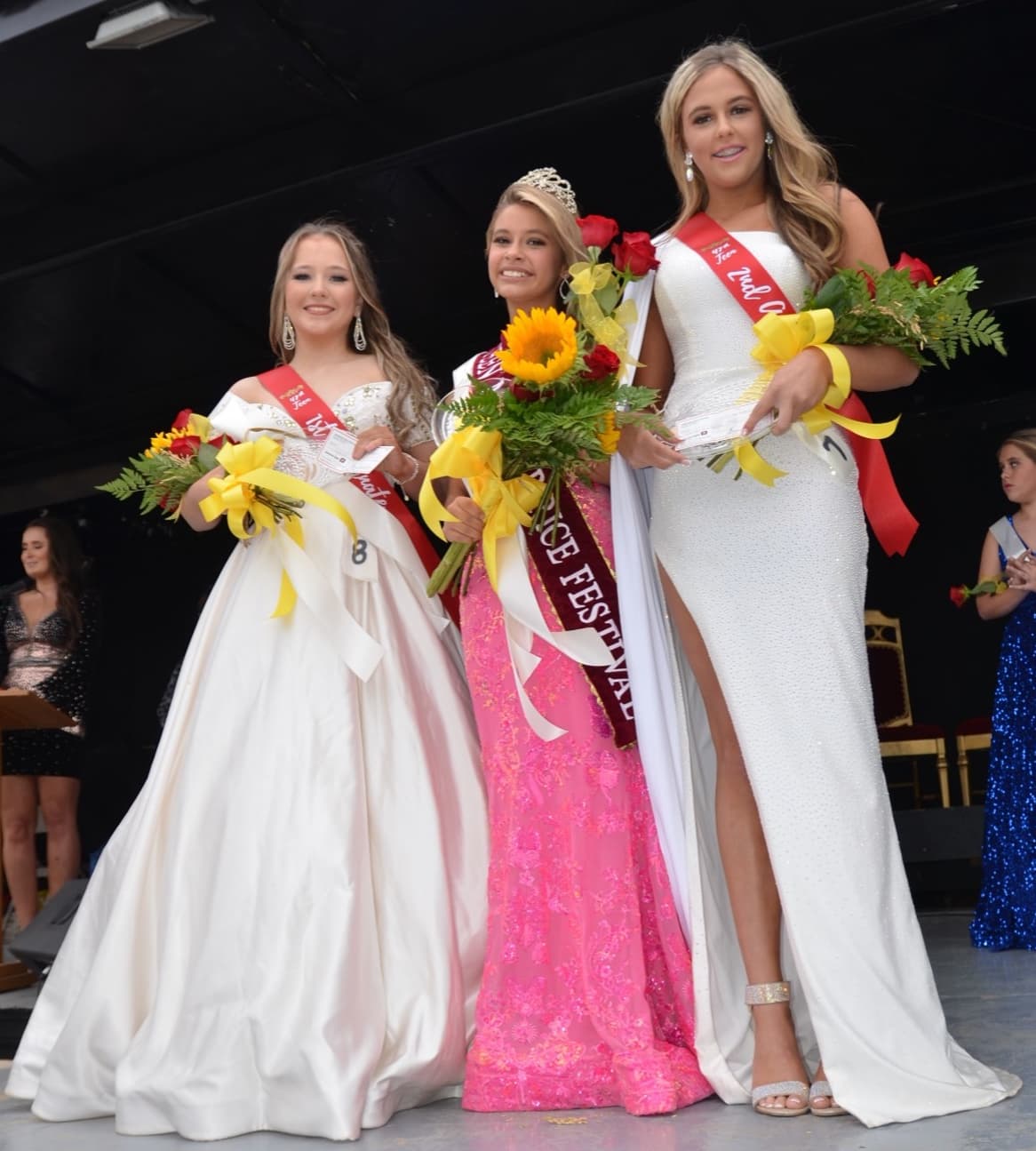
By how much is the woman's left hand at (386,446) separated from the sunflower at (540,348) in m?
0.51

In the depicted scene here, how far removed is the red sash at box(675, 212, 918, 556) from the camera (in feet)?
6.79

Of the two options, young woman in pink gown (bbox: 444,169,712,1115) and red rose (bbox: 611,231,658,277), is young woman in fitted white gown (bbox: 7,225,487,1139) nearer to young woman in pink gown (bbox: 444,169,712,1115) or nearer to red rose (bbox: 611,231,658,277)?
young woman in pink gown (bbox: 444,169,712,1115)

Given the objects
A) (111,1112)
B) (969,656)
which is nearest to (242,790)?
(111,1112)

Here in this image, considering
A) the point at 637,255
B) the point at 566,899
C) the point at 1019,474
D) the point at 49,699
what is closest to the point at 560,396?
the point at 637,255

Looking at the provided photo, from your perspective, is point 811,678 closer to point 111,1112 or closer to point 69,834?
point 111,1112

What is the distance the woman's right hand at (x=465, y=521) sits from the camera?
2309mm

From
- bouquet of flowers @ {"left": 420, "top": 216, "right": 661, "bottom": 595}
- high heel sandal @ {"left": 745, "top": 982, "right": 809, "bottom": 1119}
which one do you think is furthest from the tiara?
high heel sandal @ {"left": 745, "top": 982, "right": 809, "bottom": 1119}

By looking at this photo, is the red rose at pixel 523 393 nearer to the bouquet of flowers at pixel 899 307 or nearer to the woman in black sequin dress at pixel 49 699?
the bouquet of flowers at pixel 899 307

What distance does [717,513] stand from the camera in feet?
6.89

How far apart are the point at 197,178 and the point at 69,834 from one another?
2.36 m

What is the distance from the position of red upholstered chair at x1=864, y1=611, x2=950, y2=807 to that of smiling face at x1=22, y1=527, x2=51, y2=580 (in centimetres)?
317

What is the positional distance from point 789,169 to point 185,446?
1189mm

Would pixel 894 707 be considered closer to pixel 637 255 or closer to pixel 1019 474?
pixel 1019 474

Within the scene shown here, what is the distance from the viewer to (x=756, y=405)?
1944mm
